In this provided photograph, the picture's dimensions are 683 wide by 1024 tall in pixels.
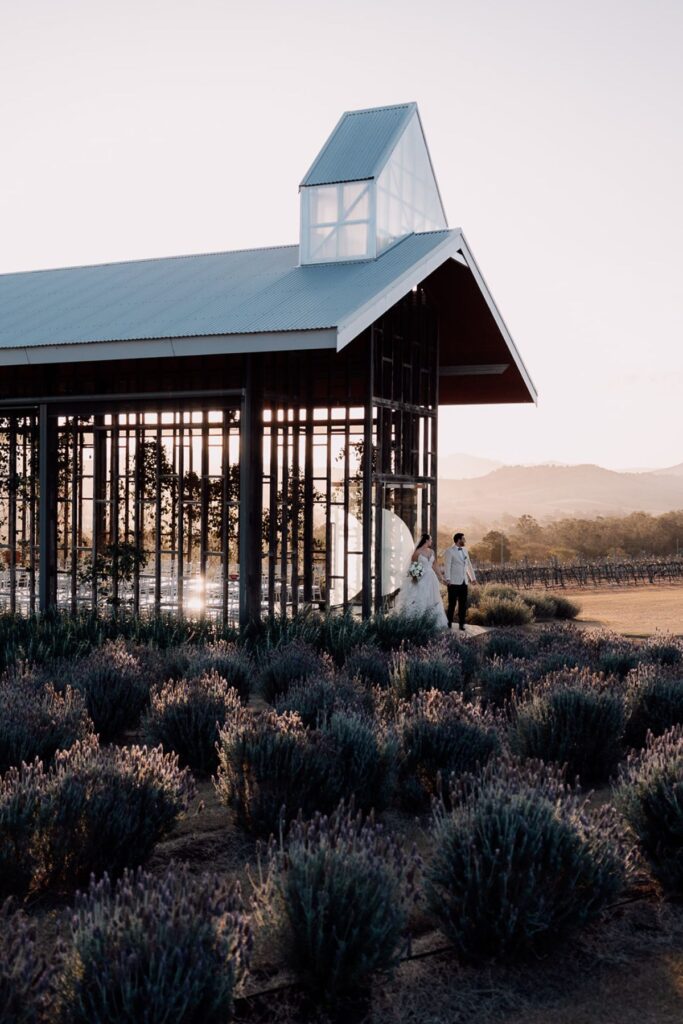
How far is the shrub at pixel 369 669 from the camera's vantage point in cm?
903

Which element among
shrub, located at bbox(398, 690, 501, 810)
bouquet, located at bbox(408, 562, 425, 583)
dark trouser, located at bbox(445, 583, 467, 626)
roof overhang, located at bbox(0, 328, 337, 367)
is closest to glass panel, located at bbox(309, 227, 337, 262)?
roof overhang, located at bbox(0, 328, 337, 367)

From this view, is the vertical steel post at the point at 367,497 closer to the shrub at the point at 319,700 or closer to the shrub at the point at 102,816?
the shrub at the point at 319,700

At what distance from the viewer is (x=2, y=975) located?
3047mm

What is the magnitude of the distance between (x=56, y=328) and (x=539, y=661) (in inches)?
287

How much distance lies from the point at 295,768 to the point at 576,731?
7.12 ft

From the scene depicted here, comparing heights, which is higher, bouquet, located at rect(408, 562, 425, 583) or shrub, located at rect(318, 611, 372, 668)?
bouquet, located at rect(408, 562, 425, 583)

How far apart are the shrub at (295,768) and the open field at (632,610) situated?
9316 mm

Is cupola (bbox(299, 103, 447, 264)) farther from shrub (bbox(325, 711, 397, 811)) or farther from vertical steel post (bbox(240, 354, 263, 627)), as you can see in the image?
shrub (bbox(325, 711, 397, 811))

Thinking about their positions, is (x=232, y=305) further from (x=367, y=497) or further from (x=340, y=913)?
(x=340, y=913)

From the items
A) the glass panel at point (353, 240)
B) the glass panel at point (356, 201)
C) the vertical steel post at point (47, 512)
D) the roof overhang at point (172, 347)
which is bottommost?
the vertical steel post at point (47, 512)

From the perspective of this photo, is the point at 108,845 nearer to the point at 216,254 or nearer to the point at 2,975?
the point at 2,975

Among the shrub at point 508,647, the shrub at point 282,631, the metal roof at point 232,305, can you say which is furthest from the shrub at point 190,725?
the metal roof at point 232,305

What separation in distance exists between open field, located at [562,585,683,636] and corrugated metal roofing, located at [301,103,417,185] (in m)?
7.52

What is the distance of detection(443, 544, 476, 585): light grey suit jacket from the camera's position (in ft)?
51.2
